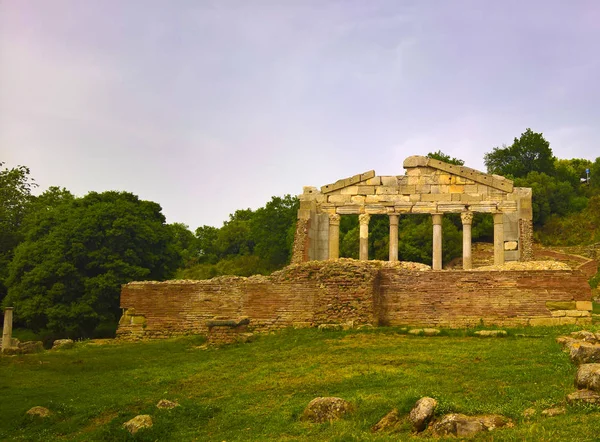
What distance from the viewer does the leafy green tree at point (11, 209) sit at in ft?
153

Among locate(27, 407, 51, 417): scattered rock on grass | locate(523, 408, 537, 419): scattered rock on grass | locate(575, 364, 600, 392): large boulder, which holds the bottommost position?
locate(27, 407, 51, 417): scattered rock on grass

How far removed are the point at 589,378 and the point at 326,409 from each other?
408cm

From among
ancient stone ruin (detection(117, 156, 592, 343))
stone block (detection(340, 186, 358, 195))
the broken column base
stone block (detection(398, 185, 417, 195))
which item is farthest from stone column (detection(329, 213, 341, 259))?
the broken column base

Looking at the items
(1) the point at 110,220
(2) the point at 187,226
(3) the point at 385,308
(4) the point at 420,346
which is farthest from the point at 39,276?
(2) the point at 187,226

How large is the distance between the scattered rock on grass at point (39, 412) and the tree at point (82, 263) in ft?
72.2

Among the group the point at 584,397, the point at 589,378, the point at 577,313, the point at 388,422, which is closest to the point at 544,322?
the point at 577,313

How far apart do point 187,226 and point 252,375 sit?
80967 mm

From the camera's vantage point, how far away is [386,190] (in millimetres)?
38344

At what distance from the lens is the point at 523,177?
65.4 meters

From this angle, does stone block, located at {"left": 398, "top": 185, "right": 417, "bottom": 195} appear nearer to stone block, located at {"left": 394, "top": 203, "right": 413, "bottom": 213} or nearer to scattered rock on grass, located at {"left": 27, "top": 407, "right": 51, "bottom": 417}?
stone block, located at {"left": 394, "top": 203, "right": 413, "bottom": 213}

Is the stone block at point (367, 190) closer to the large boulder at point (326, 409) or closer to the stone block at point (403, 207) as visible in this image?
the stone block at point (403, 207)

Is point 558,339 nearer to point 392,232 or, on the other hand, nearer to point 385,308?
point 385,308

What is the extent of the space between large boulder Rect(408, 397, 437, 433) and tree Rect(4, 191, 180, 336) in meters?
27.7

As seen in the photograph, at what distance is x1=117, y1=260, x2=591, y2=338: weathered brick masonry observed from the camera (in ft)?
66.6
